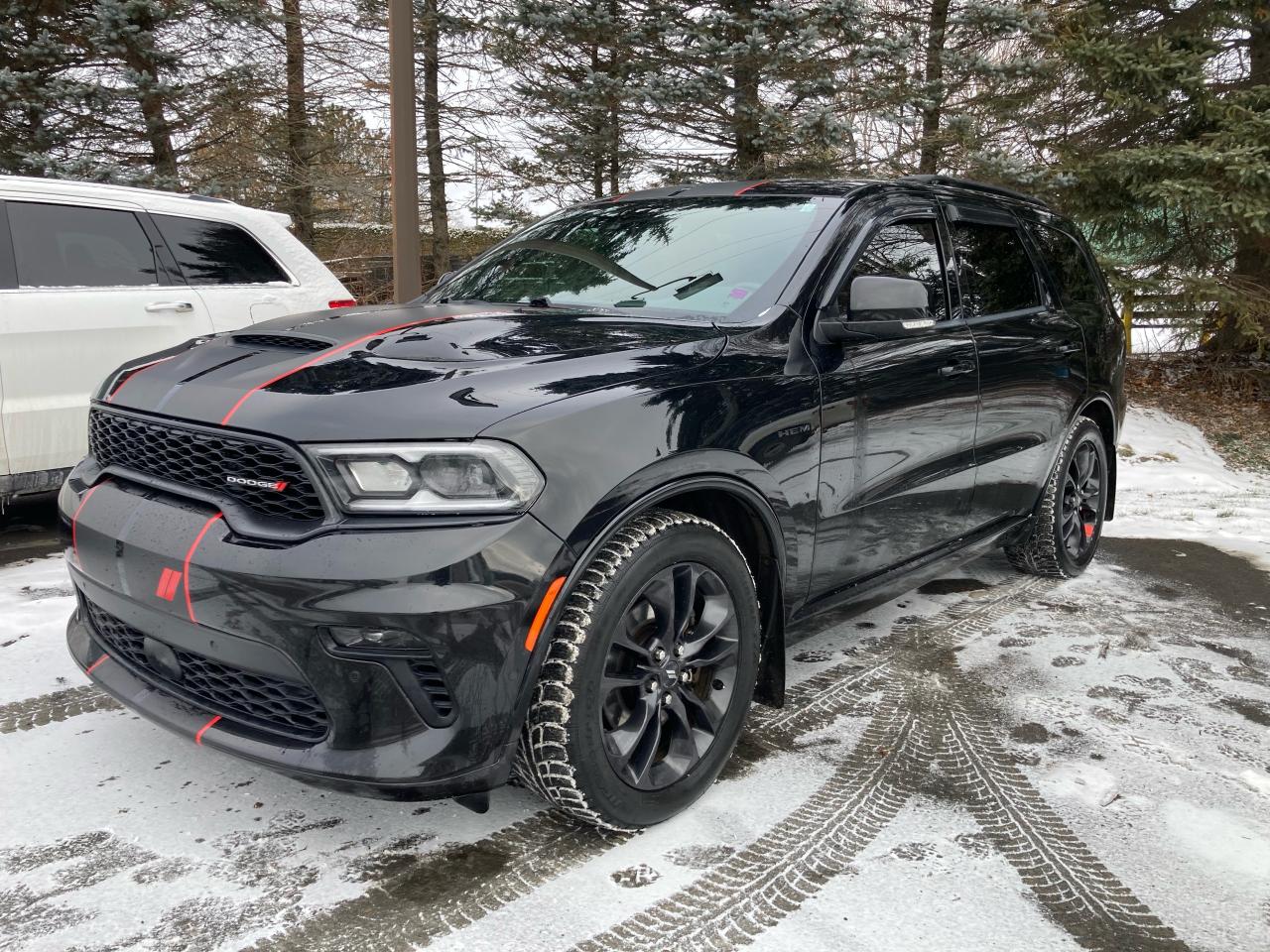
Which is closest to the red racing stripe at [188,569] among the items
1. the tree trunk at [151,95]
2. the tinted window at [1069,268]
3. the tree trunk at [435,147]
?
the tinted window at [1069,268]

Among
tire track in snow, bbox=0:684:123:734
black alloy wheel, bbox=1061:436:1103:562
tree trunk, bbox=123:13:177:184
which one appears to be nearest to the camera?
tire track in snow, bbox=0:684:123:734

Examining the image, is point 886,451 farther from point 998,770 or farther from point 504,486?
point 504,486

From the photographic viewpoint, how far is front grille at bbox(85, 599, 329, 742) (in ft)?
7.13

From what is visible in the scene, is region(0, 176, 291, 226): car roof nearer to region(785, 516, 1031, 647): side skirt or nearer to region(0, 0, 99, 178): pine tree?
region(785, 516, 1031, 647): side skirt

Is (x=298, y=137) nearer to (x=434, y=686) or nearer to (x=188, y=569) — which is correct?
(x=188, y=569)

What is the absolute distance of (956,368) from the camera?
3609 millimetres

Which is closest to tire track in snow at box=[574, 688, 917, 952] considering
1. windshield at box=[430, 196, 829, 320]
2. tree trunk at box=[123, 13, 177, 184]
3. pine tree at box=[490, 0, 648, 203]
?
windshield at box=[430, 196, 829, 320]

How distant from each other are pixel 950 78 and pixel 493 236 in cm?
698

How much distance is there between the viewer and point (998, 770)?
9.61 feet

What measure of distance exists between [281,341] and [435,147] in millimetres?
11709

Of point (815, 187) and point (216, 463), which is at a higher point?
point (815, 187)

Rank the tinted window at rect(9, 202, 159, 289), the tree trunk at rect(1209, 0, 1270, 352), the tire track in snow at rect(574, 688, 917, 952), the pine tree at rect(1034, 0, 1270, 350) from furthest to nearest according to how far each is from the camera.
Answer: the tree trunk at rect(1209, 0, 1270, 352), the pine tree at rect(1034, 0, 1270, 350), the tinted window at rect(9, 202, 159, 289), the tire track in snow at rect(574, 688, 917, 952)

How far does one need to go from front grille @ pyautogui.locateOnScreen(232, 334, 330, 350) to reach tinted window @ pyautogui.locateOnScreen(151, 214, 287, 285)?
9.52 ft

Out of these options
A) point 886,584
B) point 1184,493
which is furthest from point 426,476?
point 1184,493
